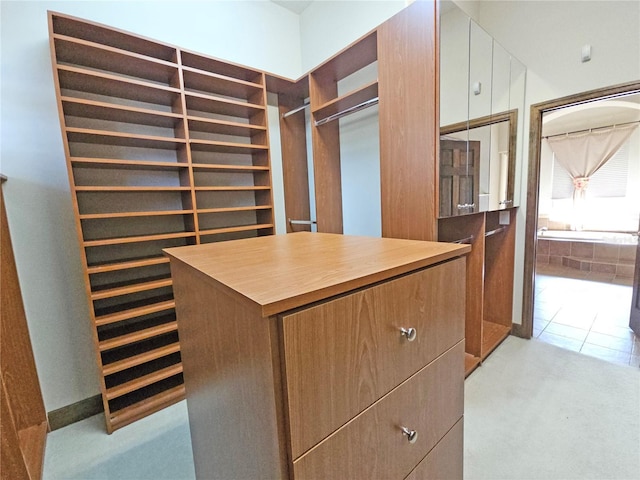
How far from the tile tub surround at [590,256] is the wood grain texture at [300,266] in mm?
4709

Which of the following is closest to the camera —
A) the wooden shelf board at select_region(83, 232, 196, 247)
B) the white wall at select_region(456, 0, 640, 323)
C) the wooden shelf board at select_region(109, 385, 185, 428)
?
the wooden shelf board at select_region(83, 232, 196, 247)

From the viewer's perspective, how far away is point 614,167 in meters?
5.05

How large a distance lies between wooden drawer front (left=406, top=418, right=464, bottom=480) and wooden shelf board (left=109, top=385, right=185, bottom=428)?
1610 mm

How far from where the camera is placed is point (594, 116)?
16.2 feet

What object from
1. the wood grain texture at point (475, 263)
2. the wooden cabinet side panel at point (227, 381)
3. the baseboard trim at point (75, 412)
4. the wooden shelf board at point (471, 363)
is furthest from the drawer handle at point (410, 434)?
the baseboard trim at point (75, 412)

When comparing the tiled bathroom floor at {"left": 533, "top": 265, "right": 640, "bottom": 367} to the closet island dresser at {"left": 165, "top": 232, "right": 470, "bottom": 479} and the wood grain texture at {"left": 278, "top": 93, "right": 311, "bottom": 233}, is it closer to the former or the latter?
the closet island dresser at {"left": 165, "top": 232, "right": 470, "bottom": 479}

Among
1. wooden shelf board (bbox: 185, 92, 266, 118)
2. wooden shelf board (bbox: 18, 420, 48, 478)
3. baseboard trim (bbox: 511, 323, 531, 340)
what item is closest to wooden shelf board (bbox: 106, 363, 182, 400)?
wooden shelf board (bbox: 18, 420, 48, 478)

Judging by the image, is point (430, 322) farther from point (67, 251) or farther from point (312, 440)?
point (67, 251)

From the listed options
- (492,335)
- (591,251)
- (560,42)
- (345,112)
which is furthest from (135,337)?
(591,251)

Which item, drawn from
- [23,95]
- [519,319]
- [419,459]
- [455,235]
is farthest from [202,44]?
[519,319]

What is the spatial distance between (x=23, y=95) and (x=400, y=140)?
204cm

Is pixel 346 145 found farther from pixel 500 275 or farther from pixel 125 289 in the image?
pixel 125 289

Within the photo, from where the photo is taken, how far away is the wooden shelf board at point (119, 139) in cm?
161

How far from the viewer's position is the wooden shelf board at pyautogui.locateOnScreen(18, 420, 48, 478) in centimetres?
143
